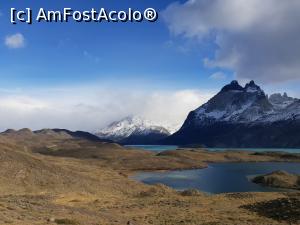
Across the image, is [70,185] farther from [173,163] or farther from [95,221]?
[173,163]

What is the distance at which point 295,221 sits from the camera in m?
43.8

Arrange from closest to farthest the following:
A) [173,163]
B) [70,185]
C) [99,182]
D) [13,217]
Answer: [13,217] < [70,185] < [99,182] < [173,163]

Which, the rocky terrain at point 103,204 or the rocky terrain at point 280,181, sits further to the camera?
the rocky terrain at point 280,181

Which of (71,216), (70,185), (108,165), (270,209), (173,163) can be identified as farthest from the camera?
(173,163)

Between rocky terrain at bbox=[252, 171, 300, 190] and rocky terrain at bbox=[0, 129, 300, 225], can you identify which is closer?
rocky terrain at bbox=[0, 129, 300, 225]

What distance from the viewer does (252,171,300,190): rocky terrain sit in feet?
359

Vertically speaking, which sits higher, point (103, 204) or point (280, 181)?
point (103, 204)

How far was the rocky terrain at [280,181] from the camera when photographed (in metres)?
109

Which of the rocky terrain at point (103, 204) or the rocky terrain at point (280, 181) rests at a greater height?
the rocky terrain at point (103, 204)

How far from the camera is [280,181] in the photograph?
11312 cm

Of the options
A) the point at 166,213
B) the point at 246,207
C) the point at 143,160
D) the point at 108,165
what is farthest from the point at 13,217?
the point at 143,160

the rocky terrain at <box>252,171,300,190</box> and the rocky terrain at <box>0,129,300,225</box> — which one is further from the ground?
the rocky terrain at <box>0,129,300,225</box>

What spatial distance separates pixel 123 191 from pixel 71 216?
38.2m

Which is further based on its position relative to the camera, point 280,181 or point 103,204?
point 280,181
